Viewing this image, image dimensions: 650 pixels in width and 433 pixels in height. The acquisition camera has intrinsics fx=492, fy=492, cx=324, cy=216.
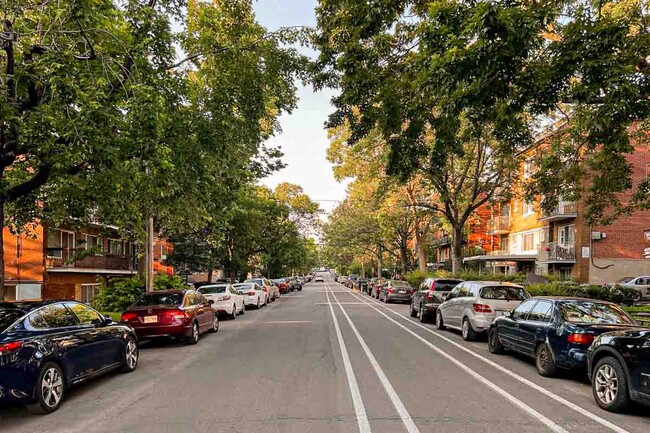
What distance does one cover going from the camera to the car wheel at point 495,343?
35.2 feet

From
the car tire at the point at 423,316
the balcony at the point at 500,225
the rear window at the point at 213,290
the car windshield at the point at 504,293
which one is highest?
the balcony at the point at 500,225

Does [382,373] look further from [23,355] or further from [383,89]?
[383,89]

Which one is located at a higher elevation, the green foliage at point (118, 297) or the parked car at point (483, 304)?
the parked car at point (483, 304)

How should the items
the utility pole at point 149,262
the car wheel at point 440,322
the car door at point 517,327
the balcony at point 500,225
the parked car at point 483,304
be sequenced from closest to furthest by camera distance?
the car door at point 517,327
the parked car at point 483,304
the car wheel at point 440,322
the utility pole at point 149,262
the balcony at point 500,225

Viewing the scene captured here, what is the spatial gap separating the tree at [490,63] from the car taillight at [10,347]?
277 inches

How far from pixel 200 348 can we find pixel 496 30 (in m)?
9.21

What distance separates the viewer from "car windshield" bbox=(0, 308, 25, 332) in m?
6.14

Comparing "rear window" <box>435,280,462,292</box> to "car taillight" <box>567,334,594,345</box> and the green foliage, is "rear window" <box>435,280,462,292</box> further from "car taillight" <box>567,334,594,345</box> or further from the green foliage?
the green foliage

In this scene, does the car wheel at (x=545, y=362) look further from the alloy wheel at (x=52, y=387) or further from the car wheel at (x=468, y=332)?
the alloy wheel at (x=52, y=387)

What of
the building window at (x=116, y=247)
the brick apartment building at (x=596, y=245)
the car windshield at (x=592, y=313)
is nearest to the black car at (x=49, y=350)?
the car windshield at (x=592, y=313)

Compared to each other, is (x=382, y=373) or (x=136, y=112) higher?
(x=136, y=112)

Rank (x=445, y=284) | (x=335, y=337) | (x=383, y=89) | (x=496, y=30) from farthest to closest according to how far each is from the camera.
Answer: (x=445, y=284)
(x=335, y=337)
(x=383, y=89)
(x=496, y=30)

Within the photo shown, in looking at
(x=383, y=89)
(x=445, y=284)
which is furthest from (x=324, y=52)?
(x=445, y=284)

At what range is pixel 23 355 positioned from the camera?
19.4ft
